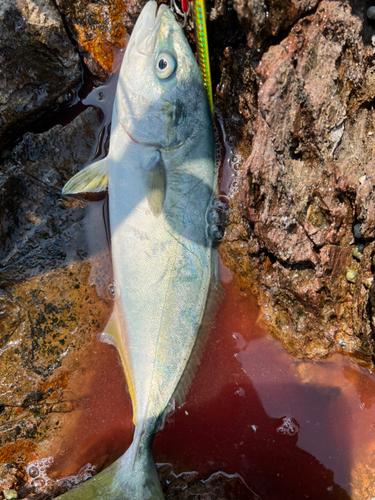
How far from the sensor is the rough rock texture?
1713mm

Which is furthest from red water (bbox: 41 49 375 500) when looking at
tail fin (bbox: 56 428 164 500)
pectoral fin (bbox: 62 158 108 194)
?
pectoral fin (bbox: 62 158 108 194)

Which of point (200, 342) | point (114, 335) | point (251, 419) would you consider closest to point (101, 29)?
point (114, 335)

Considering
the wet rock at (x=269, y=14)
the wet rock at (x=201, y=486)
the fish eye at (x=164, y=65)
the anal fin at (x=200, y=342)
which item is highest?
the wet rock at (x=269, y=14)

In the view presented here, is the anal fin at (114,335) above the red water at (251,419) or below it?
above

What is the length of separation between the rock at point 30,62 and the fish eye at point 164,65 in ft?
2.34

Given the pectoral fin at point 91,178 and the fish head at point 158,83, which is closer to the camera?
the fish head at point 158,83

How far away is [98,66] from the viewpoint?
7.51 feet

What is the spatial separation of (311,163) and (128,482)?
1963mm

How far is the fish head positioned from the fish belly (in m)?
0.10

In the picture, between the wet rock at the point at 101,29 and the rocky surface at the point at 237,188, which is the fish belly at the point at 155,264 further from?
the wet rock at the point at 101,29

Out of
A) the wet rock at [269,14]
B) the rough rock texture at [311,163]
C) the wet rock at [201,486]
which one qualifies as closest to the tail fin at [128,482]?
the wet rock at [201,486]

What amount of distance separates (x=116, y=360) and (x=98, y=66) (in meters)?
1.98

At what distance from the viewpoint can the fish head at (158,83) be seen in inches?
72.2

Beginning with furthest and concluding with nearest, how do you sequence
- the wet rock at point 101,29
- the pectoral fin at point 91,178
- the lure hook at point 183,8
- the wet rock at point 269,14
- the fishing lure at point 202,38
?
the wet rock at point 101,29
the pectoral fin at point 91,178
the lure hook at point 183,8
the fishing lure at point 202,38
the wet rock at point 269,14
